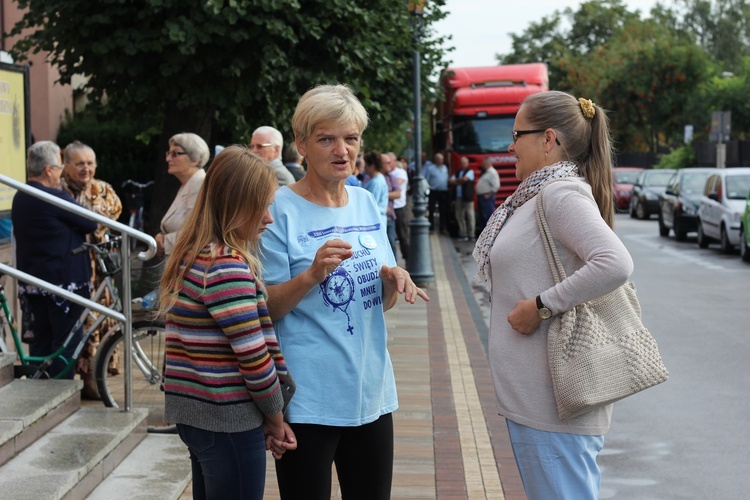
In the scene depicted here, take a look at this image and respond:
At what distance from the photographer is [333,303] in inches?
130

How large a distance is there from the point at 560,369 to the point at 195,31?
892cm

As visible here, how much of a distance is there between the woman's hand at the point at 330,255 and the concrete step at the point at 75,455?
6.86 ft

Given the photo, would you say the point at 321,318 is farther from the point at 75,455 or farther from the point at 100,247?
the point at 100,247

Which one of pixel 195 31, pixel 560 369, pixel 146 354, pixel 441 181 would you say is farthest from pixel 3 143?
pixel 441 181

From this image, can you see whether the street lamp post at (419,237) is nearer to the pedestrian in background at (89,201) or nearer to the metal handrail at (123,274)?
the pedestrian in background at (89,201)

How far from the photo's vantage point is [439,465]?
592 cm

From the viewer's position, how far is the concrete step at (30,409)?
17.1 ft

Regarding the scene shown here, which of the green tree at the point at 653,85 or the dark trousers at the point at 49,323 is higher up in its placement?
the green tree at the point at 653,85

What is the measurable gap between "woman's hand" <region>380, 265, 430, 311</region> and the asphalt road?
106 inches

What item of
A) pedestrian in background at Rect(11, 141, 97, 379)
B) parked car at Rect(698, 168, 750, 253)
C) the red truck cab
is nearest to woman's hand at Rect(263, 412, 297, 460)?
pedestrian in background at Rect(11, 141, 97, 379)

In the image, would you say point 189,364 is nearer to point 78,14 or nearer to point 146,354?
point 146,354

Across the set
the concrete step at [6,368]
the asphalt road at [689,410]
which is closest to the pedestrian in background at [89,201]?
the concrete step at [6,368]

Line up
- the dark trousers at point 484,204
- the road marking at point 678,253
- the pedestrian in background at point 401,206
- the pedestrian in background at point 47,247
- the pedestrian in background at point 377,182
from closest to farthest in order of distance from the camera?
the pedestrian in background at point 47,247 → the pedestrian in background at point 377,182 → the pedestrian in background at point 401,206 → the road marking at point 678,253 → the dark trousers at point 484,204

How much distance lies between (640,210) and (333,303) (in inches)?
1275
